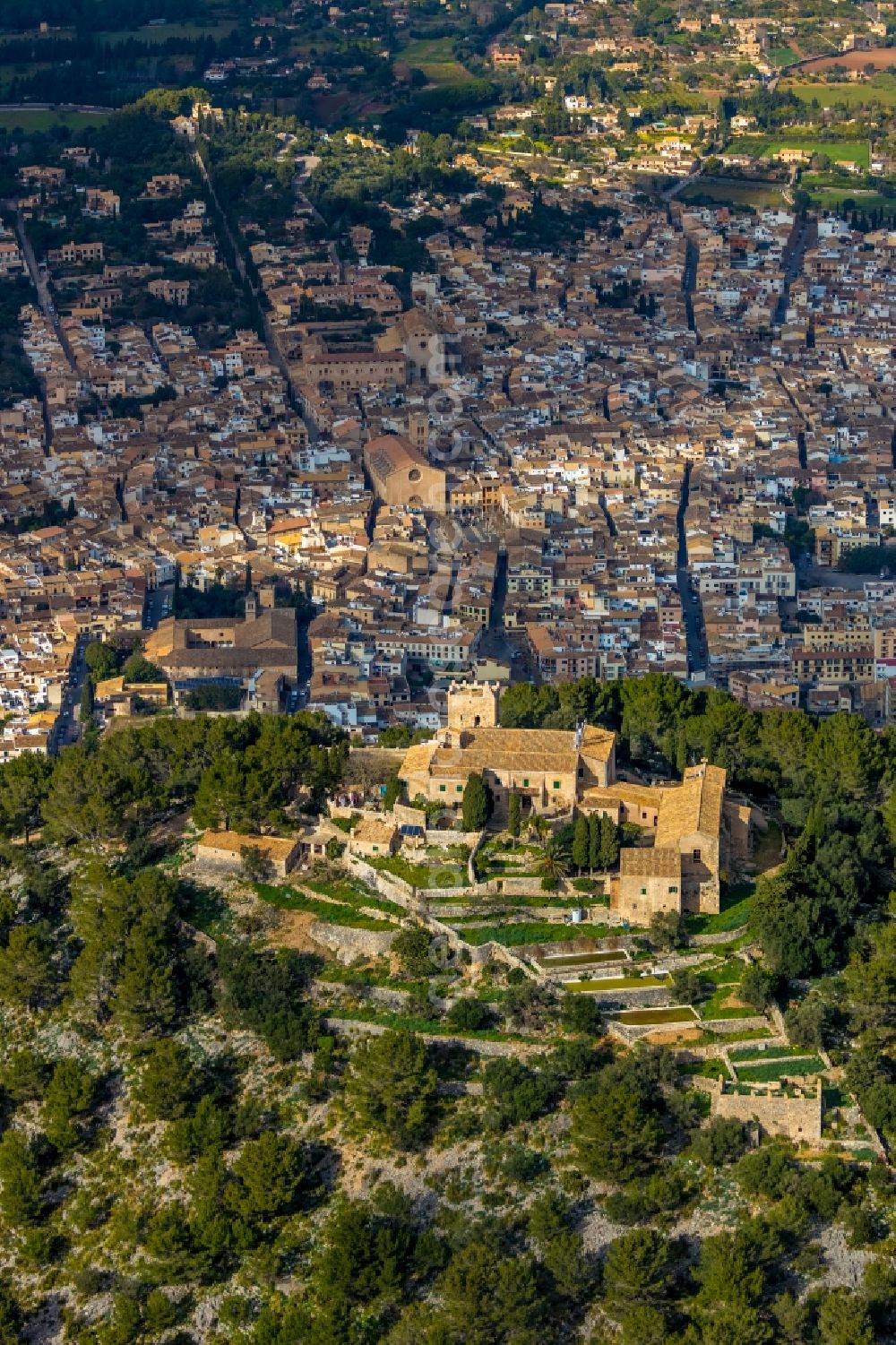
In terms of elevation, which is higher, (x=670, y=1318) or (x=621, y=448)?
(x=670, y=1318)

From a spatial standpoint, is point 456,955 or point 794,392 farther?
point 794,392

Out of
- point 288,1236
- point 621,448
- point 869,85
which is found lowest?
point 869,85

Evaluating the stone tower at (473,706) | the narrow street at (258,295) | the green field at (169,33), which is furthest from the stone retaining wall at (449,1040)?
the green field at (169,33)

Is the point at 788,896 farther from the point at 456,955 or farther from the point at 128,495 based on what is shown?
the point at 128,495

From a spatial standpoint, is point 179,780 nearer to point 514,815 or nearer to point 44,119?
point 514,815

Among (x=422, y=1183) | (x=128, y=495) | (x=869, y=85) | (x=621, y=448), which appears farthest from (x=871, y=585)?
(x=869, y=85)

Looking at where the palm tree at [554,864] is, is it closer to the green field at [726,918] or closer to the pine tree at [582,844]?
the pine tree at [582,844]

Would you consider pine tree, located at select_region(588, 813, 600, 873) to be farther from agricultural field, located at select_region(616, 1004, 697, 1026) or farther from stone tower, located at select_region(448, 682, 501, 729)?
stone tower, located at select_region(448, 682, 501, 729)
